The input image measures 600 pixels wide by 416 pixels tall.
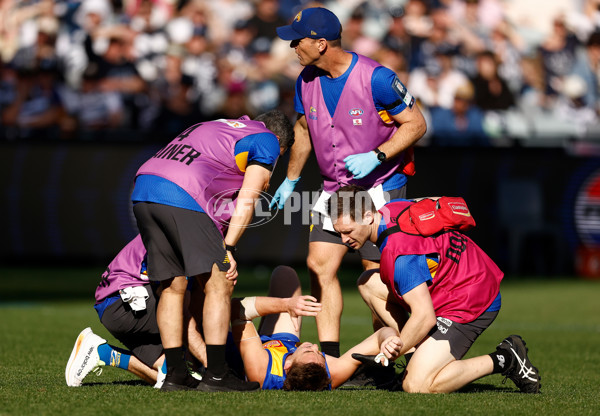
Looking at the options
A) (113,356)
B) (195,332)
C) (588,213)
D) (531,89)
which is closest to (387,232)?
(195,332)

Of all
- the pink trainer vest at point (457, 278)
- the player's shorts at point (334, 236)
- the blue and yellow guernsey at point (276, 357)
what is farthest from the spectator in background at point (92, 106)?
the pink trainer vest at point (457, 278)

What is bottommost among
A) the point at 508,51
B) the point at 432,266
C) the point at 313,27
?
the point at 508,51

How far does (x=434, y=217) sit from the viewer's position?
609 cm

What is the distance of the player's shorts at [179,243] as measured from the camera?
5.90 meters

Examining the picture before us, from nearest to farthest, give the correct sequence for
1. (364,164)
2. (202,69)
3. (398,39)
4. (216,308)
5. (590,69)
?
1. (216,308)
2. (364,164)
3. (202,69)
4. (398,39)
5. (590,69)

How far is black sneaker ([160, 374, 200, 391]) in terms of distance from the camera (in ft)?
19.4

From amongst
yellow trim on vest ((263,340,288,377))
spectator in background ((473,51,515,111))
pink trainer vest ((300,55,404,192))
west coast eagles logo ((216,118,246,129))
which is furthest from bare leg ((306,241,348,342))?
spectator in background ((473,51,515,111))

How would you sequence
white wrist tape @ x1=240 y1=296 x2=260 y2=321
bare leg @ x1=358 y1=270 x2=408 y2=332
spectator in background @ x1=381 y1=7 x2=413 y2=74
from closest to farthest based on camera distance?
white wrist tape @ x1=240 y1=296 x2=260 y2=321 → bare leg @ x1=358 y1=270 x2=408 y2=332 → spectator in background @ x1=381 y1=7 x2=413 y2=74

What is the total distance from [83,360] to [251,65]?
36.2ft

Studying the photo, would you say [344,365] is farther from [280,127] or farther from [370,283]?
[280,127]

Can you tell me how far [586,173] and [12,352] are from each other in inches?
423

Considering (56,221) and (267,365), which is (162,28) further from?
(267,365)

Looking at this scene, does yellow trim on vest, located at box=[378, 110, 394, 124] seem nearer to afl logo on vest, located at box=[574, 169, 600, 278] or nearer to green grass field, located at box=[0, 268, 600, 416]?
green grass field, located at box=[0, 268, 600, 416]

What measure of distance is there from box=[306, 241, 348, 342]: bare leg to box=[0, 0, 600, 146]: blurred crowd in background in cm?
806
